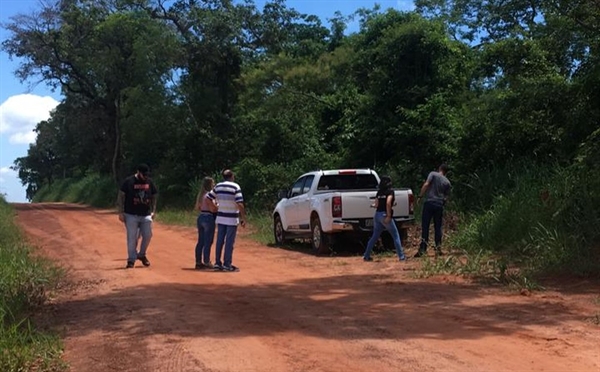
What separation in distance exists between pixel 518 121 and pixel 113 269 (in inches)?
393

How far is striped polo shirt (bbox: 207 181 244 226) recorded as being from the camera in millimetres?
11539

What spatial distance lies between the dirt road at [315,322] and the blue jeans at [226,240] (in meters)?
0.43

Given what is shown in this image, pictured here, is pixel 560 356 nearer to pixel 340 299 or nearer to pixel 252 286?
pixel 340 299

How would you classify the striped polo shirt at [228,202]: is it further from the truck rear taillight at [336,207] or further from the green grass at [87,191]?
the green grass at [87,191]

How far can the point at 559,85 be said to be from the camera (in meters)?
14.9

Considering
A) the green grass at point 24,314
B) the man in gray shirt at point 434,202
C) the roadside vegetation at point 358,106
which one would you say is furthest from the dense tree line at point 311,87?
the green grass at point 24,314

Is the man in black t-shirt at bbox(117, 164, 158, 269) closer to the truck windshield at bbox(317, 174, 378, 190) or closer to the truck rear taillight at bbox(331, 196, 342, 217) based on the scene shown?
the truck rear taillight at bbox(331, 196, 342, 217)

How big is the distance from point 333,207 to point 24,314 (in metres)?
7.01

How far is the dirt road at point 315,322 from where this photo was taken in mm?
5711

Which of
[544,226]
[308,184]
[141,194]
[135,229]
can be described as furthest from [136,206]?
[544,226]

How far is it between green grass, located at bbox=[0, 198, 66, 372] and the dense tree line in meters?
9.30

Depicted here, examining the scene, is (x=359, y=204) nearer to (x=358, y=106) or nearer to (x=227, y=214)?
(x=227, y=214)

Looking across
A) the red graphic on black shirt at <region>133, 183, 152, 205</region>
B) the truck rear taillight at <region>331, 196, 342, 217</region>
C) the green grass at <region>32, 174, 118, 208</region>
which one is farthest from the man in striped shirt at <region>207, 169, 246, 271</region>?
the green grass at <region>32, 174, 118, 208</region>

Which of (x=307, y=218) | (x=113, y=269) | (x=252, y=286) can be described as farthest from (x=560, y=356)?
(x=307, y=218)
